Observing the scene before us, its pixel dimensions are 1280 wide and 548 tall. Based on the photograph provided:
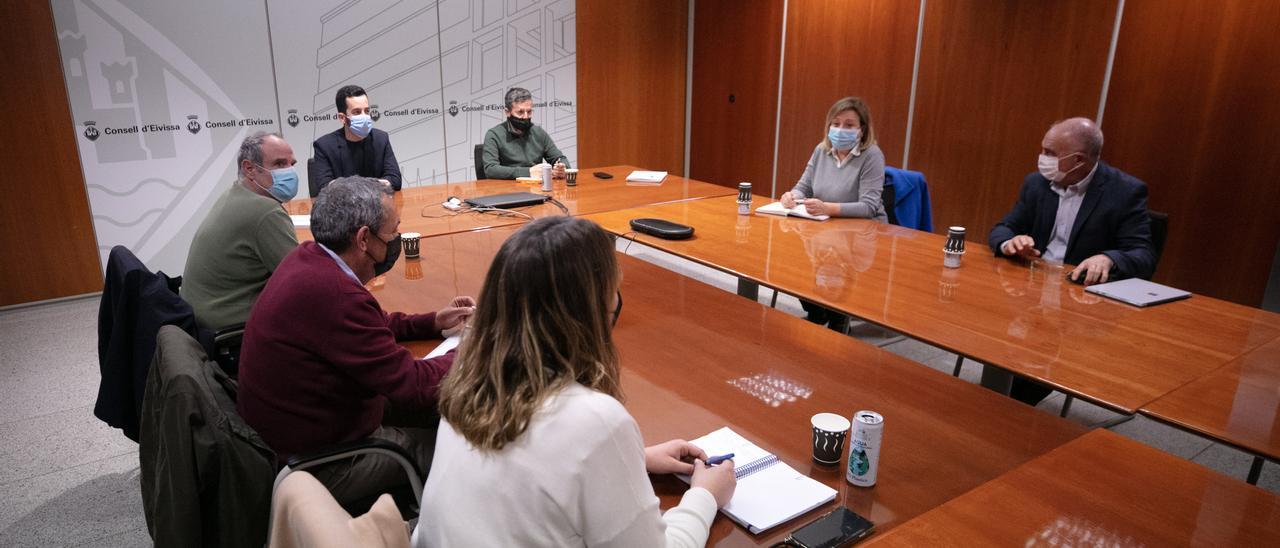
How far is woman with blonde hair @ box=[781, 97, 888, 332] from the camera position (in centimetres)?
377

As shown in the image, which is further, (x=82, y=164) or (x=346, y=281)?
(x=82, y=164)

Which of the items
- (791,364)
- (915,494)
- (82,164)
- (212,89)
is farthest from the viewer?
(212,89)

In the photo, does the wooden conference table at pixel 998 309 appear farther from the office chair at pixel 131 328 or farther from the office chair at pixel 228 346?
the office chair at pixel 131 328

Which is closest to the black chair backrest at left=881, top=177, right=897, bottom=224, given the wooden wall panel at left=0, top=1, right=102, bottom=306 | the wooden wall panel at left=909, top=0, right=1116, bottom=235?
the wooden wall panel at left=909, top=0, right=1116, bottom=235

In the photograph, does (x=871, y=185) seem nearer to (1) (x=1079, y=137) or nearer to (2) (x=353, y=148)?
(1) (x=1079, y=137)

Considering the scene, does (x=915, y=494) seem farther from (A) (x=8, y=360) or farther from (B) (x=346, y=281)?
(A) (x=8, y=360)

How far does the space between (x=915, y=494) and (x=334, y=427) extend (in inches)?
49.1

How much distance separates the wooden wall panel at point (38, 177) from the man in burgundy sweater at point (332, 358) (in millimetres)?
3792

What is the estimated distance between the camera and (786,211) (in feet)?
12.2

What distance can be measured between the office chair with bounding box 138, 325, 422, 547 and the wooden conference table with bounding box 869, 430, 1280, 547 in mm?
1206

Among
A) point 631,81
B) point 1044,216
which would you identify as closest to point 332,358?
point 1044,216

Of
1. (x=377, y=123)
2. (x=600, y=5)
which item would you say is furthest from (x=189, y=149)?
(x=600, y=5)

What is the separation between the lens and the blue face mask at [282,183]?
2.67m

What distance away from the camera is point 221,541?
1541mm
